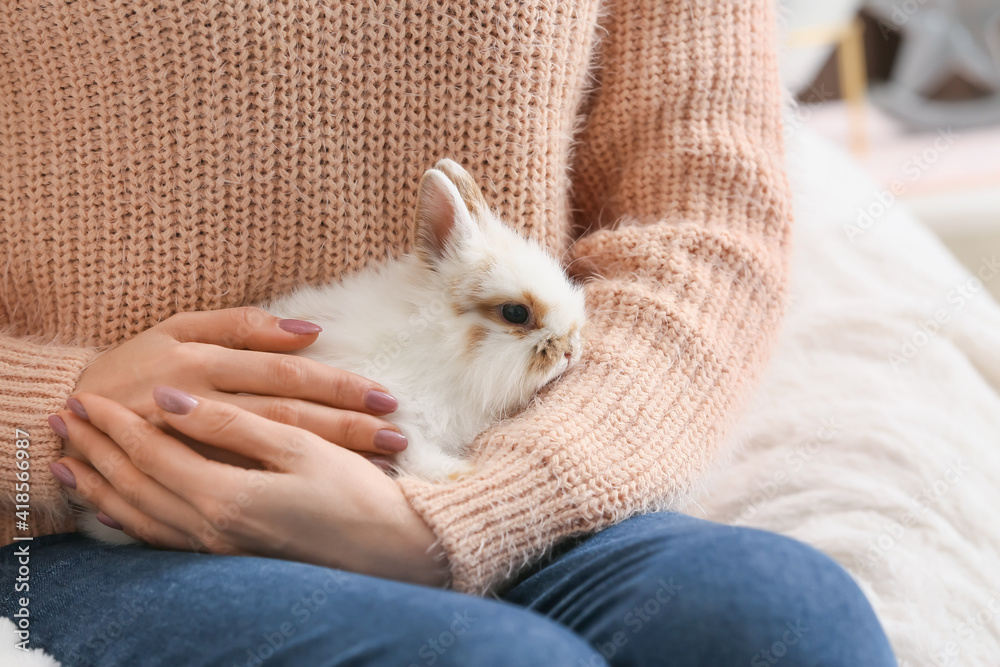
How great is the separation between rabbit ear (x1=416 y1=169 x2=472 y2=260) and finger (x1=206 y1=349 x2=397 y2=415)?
17cm

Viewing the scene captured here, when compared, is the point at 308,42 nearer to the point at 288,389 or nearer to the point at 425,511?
the point at 288,389

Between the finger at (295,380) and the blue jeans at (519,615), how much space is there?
0.17 metres

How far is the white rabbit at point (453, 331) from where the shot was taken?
744mm

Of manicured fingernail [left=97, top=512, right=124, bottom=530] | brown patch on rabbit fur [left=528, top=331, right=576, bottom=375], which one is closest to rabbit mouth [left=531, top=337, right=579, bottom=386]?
brown patch on rabbit fur [left=528, top=331, right=576, bottom=375]

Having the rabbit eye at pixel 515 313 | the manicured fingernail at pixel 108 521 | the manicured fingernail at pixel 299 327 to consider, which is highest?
the rabbit eye at pixel 515 313

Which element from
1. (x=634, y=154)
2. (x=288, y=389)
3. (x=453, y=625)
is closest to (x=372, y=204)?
(x=288, y=389)

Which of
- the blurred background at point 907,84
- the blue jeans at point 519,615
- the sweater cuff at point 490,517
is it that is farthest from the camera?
the blurred background at point 907,84

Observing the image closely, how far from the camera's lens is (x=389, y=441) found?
2.32ft

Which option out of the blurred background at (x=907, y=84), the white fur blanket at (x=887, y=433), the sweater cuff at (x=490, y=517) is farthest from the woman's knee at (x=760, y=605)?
the blurred background at (x=907, y=84)

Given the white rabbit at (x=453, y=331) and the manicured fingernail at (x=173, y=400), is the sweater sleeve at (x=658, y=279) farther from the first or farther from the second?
the manicured fingernail at (x=173, y=400)

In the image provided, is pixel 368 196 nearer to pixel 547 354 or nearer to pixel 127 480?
pixel 547 354

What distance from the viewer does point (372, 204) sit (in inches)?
31.9

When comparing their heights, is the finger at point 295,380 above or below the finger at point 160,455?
above

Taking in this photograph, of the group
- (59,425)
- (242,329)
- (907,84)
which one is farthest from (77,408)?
(907,84)
